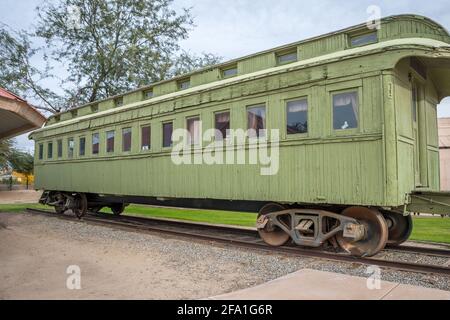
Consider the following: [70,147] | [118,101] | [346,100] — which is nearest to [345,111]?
[346,100]

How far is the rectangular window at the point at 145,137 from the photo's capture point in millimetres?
10930

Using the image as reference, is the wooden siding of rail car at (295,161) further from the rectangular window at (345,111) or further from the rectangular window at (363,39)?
the rectangular window at (363,39)

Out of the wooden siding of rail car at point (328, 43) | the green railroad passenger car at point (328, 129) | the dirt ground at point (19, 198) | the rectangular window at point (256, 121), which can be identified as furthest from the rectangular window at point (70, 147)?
the dirt ground at point (19, 198)

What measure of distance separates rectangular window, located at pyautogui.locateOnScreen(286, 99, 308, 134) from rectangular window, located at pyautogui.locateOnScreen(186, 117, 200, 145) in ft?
8.19

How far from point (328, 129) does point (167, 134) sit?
15.3 ft

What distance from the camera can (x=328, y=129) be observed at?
283 inches

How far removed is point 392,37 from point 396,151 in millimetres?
2034

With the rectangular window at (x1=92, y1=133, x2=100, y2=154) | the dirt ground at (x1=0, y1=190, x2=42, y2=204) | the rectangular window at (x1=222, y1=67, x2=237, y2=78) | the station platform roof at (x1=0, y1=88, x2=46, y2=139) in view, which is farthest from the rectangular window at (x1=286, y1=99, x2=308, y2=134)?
the dirt ground at (x1=0, y1=190, x2=42, y2=204)

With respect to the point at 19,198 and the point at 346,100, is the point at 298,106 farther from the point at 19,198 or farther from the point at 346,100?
the point at 19,198

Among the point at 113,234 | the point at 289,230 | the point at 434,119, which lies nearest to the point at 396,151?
the point at 289,230

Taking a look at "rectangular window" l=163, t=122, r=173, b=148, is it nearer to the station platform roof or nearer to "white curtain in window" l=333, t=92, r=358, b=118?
the station platform roof

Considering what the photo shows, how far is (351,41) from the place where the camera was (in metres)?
7.46

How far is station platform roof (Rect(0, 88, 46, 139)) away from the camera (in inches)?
294
